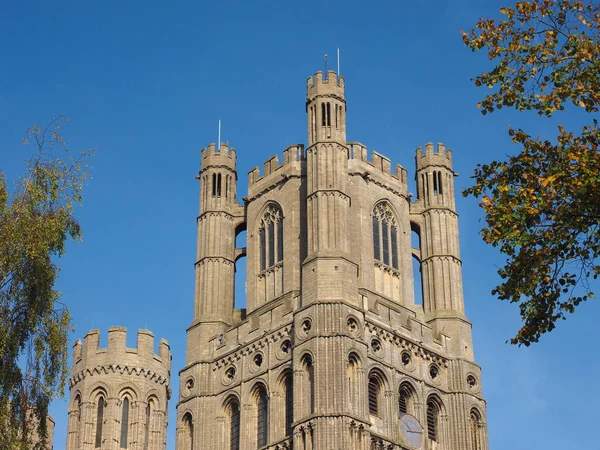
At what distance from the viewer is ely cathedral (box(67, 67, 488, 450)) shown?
185 feet

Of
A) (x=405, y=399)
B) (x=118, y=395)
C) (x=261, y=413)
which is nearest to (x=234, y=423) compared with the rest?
(x=261, y=413)

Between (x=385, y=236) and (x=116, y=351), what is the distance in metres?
13.3

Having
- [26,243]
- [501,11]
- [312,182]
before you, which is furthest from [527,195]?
[312,182]

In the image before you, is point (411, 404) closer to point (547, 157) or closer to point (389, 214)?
point (389, 214)

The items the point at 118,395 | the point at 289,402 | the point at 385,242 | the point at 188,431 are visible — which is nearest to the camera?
→ the point at 289,402

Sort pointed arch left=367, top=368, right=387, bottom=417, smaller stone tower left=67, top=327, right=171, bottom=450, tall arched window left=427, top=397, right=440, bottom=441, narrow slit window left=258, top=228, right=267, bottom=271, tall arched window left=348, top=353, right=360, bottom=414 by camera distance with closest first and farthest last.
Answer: tall arched window left=348, top=353, right=360, bottom=414
pointed arch left=367, top=368, right=387, bottom=417
smaller stone tower left=67, top=327, right=171, bottom=450
tall arched window left=427, top=397, right=440, bottom=441
narrow slit window left=258, top=228, right=267, bottom=271

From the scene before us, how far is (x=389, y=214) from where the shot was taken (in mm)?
64688

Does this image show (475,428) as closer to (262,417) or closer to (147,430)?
(262,417)

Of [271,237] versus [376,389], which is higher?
[271,237]

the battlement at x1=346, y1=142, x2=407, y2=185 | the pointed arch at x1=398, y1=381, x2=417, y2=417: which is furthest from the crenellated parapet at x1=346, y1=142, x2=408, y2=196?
the pointed arch at x1=398, y1=381, x2=417, y2=417

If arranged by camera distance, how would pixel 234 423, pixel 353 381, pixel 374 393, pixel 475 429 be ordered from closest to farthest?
pixel 353 381 → pixel 374 393 → pixel 234 423 → pixel 475 429

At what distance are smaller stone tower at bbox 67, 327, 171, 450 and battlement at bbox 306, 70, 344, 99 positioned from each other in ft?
43.3

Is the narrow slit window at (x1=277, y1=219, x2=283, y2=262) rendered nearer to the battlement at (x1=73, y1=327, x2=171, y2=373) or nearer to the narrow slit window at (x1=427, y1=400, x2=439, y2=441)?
the battlement at (x1=73, y1=327, x2=171, y2=373)

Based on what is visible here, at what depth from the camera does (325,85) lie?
63.5 m
